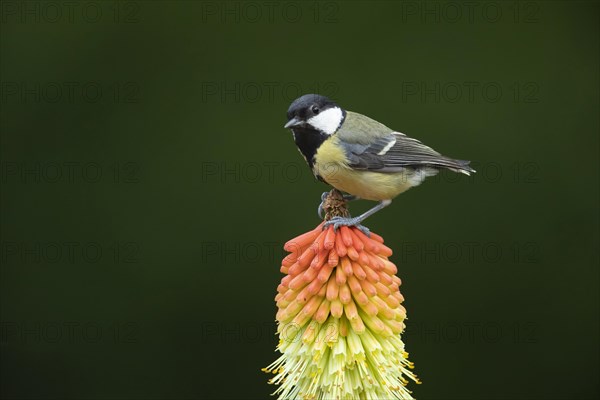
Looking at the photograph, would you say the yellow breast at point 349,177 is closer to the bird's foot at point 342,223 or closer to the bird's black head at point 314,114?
the bird's black head at point 314,114

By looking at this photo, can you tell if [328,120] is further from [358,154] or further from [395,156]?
[395,156]

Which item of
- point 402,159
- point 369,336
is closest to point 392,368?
point 369,336

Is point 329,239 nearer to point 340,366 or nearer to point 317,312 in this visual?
point 317,312

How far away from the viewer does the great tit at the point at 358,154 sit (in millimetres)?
2703

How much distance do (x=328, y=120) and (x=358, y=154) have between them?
0.23 meters

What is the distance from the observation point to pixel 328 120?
2785 mm

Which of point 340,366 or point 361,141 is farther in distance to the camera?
point 361,141

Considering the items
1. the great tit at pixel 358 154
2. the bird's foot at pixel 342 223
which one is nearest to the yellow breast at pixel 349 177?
the great tit at pixel 358 154

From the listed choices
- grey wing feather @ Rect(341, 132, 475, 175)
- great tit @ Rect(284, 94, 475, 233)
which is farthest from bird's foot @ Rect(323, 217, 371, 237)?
grey wing feather @ Rect(341, 132, 475, 175)

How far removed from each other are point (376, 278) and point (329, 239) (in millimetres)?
199

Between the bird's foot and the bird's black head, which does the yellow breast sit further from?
the bird's foot

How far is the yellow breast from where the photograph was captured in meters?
2.76

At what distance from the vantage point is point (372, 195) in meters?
2.89

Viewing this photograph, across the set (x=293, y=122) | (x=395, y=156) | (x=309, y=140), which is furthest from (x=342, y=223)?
(x=395, y=156)
